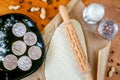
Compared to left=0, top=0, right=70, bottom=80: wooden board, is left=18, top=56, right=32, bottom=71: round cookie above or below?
below

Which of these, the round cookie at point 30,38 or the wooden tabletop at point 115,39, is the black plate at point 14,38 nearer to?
the round cookie at point 30,38

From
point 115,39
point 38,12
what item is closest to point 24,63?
point 38,12

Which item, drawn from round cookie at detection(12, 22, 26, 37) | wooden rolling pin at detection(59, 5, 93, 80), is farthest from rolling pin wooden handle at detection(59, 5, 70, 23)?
round cookie at detection(12, 22, 26, 37)

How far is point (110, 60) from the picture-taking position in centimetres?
107

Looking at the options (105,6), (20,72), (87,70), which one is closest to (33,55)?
(20,72)

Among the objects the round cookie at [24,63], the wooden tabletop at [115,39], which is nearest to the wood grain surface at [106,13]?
the wooden tabletop at [115,39]

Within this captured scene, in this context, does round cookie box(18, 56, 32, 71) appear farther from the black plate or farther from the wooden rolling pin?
the wooden rolling pin

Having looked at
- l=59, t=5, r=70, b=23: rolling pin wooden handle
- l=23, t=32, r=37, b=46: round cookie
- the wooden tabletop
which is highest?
l=59, t=5, r=70, b=23: rolling pin wooden handle

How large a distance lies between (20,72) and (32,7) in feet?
0.64

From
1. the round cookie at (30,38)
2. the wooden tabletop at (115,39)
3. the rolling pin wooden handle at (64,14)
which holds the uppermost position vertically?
the rolling pin wooden handle at (64,14)

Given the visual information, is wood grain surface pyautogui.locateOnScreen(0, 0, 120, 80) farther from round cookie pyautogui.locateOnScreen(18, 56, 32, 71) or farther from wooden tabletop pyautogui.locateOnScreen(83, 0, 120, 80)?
round cookie pyautogui.locateOnScreen(18, 56, 32, 71)

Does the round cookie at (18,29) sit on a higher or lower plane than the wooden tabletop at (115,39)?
higher

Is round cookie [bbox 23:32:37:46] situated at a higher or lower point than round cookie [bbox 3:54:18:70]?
higher

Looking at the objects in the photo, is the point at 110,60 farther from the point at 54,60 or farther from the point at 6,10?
the point at 6,10
